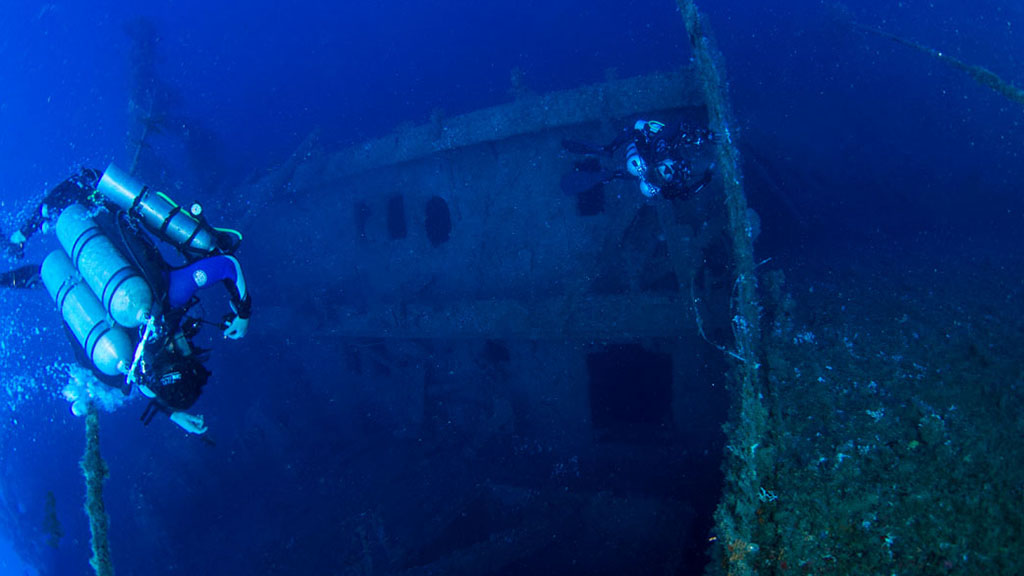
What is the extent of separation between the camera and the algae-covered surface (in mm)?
2273

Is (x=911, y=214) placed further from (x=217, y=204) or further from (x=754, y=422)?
(x=217, y=204)

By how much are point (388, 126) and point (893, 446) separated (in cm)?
2483

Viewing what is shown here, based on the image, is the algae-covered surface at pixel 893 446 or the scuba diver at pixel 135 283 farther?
the scuba diver at pixel 135 283

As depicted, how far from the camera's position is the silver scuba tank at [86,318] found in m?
4.38

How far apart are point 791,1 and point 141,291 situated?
27034 millimetres

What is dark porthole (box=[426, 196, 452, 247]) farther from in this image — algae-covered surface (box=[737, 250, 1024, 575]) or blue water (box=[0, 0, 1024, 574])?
algae-covered surface (box=[737, 250, 1024, 575])

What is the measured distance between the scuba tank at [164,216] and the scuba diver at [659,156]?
14.7ft

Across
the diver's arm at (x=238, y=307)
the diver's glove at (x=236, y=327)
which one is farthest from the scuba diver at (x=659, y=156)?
the diver's glove at (x=236, y=327)

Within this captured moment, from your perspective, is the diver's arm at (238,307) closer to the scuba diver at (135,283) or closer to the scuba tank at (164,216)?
the scuba diver at (135,283)

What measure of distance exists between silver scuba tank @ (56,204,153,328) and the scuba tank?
Result: 1.18 feet

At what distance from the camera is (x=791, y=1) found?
71.5 ft

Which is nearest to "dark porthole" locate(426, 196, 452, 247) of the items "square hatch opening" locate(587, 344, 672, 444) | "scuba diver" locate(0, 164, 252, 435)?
"square hatch opening" locate(587, 344, 672, 444)

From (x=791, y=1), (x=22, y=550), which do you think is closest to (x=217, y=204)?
(x=22, y=550)

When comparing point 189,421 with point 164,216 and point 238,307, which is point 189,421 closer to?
point 238,307
